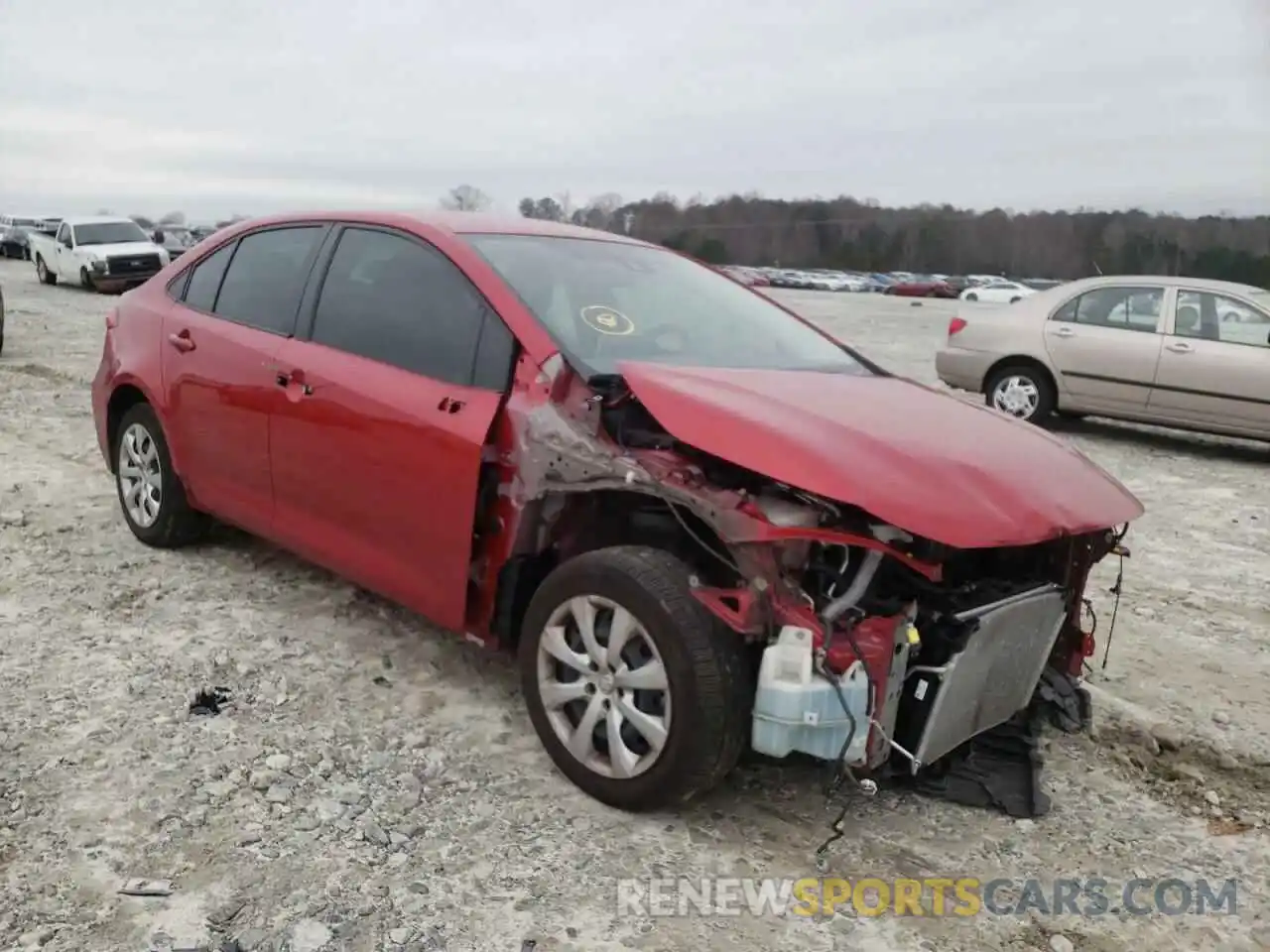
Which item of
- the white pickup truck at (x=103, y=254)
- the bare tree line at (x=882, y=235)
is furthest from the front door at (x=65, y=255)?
the bare tree line at (x=882, y=235)

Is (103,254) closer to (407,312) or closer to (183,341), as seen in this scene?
Result: (183,341)

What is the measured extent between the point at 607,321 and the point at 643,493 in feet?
2.79

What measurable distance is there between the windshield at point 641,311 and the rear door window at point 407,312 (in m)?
0.16

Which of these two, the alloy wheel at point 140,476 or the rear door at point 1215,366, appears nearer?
the alloy wheel at point 140,476

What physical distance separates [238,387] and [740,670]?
2507mm

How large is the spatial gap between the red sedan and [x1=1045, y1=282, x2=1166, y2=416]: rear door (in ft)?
19.1

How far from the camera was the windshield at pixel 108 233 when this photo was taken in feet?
72.3

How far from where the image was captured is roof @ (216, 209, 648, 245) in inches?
156

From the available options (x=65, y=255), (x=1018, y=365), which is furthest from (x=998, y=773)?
(x=65, y=255)

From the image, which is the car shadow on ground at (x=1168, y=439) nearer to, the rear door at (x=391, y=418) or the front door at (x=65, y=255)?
the rear door at (x=391, y=418)

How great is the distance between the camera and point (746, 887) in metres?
2.78

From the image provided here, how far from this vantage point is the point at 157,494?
5020mm

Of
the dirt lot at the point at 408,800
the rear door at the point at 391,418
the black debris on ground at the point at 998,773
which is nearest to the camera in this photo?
the dirt lot at the point at 408,800

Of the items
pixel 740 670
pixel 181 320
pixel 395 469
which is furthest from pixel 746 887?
pixel 181 320
